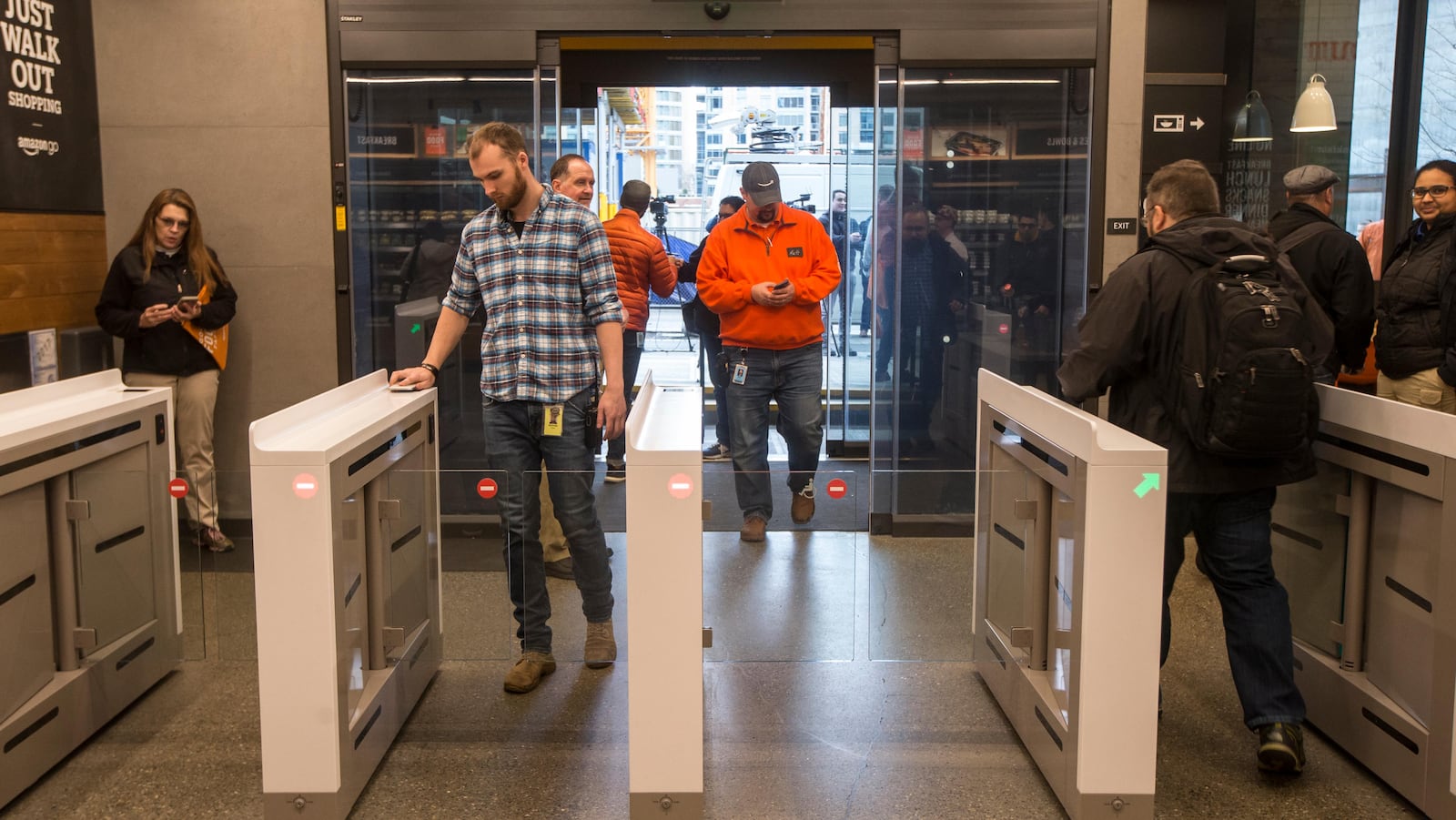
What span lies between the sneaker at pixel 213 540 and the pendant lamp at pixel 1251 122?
4.77 metres

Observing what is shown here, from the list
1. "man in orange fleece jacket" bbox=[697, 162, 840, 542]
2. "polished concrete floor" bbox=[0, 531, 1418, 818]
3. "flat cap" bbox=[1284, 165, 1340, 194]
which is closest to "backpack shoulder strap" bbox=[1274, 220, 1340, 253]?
"flat cap" bbox=[1284, 165, 1340, 194]

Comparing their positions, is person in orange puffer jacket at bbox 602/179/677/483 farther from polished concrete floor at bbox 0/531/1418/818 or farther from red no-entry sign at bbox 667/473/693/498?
red no-entry sign at bbox 667/473/693/498

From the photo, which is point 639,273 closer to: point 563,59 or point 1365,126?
point 563,59

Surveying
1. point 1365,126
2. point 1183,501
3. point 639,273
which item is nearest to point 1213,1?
point 1365,126

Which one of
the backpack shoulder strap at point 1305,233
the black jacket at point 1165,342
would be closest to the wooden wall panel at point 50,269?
the black jacket at point 1165,342

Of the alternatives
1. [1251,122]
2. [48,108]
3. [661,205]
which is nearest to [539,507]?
[48,108]

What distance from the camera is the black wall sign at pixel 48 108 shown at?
16.3ft

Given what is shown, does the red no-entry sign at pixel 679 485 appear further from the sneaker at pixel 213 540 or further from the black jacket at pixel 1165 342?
the sneaker at pixel 213 540

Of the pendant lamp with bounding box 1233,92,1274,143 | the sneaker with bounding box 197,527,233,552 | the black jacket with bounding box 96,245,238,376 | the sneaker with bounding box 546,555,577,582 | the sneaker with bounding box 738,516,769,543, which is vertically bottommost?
the sneaker with bounding box 546,555,577,582

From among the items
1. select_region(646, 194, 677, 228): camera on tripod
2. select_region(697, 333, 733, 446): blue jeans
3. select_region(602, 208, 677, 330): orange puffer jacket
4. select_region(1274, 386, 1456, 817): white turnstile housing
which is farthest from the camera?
select_region(646, 194, 677, 228): camera on tripod

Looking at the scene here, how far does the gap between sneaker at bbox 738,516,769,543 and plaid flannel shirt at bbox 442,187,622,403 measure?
750 millimetres

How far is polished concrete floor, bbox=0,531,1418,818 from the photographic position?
316 cm

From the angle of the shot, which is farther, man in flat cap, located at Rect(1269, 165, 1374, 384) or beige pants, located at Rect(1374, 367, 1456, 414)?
man in flat cap, located at Rect(1269, 165, 1374, 384)

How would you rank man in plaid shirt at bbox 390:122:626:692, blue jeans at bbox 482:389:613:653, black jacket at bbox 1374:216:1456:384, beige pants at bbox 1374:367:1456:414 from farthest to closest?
beige pants at bbox 1374:367:1456:414
black jacket at bbox 1374:216:1456:384
man in plaid shirt at bbox 390:122:626:692
blue jeans at bbox 482:389:613:653
